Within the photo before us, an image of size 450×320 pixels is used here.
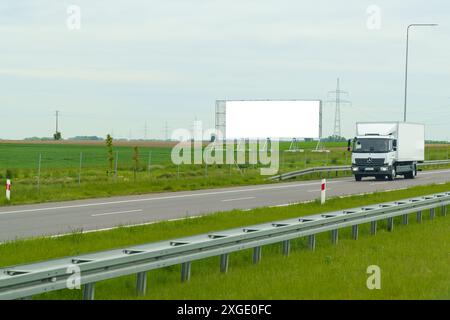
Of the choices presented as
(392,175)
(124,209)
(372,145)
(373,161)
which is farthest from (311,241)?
(392,175)

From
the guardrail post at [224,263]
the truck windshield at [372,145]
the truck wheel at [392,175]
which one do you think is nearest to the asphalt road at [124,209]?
Result: the guardrail post at [224,263]

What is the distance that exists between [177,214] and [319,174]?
97.5ft

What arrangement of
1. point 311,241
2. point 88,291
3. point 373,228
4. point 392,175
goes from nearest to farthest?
point 88,291 < point 311,241 < point 373,228 < point 392,175

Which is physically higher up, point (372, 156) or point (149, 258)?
point (372, 156)

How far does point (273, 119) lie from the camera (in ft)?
208

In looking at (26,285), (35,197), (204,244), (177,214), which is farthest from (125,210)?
(26,285)

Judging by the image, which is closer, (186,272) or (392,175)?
(186,272)

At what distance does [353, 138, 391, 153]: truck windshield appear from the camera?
1772 inches

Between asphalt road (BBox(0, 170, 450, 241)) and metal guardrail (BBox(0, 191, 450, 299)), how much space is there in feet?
19.5

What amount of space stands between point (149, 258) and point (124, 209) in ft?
47.9

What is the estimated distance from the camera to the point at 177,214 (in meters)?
21.7

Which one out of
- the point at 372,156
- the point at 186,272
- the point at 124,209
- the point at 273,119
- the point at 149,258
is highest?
the point at 273,119

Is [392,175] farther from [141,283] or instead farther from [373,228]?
[141,283]
